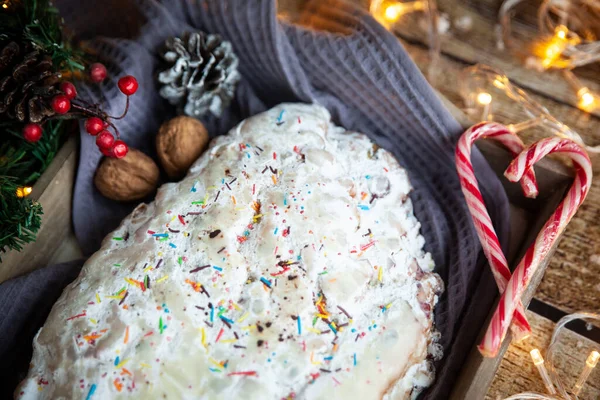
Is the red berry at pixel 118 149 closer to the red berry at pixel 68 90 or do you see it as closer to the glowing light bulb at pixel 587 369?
the red berry at pixel 68 90

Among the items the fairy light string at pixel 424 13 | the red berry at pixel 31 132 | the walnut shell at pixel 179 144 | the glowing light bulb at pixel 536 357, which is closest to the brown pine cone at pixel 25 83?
the red berry at pixel 31 132

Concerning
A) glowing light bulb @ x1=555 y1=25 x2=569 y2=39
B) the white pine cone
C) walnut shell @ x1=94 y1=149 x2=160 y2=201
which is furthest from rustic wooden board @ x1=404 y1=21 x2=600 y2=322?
walnut shell @ x1=94 y1=149 x2=160 y2=201

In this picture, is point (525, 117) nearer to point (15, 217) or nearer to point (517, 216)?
point (517, 216)

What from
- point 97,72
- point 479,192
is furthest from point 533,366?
point 97,72

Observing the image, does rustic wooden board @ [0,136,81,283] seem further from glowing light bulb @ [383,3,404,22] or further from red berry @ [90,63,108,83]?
glowing light bulb @ [383,3,404,22]

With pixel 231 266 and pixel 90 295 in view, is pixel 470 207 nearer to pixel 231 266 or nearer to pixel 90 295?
pixel 231 266
